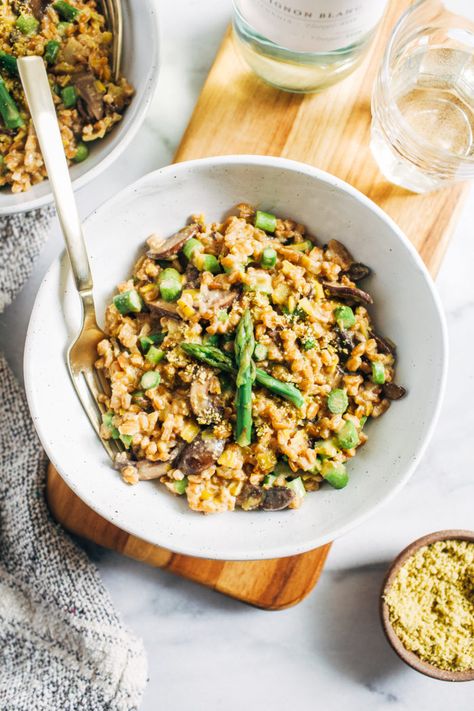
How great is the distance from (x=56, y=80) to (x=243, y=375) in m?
1.09

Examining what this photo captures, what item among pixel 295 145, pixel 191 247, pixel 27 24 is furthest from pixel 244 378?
pixel 27 24

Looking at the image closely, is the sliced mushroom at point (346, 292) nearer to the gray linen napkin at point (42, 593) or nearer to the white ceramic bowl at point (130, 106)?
the white ceramic bowl at point (130, 106)

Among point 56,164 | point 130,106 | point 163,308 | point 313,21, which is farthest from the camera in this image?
point 130,106

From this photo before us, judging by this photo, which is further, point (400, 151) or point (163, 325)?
point (400, 151)

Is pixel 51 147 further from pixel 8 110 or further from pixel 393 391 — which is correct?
pixel 393 391

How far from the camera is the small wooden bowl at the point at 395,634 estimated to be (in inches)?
90.3

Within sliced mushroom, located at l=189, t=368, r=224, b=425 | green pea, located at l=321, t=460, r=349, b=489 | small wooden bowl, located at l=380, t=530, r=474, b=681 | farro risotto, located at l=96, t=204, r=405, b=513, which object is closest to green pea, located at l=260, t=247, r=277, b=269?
farro risotto, located at l=96, t=204, r=405, b=513

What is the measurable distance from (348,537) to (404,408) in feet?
2.43

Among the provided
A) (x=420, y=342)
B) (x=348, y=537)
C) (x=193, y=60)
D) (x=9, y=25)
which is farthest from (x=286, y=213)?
(x=348, y=537)

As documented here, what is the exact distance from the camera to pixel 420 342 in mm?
1985

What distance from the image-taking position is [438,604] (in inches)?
94.0

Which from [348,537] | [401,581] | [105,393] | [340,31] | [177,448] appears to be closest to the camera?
[340,31]

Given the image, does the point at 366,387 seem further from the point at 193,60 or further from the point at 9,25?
the point at 9,25

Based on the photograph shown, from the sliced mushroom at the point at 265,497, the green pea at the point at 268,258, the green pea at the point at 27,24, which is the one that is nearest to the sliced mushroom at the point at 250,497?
the sliced mushroom at the point at 265,497
